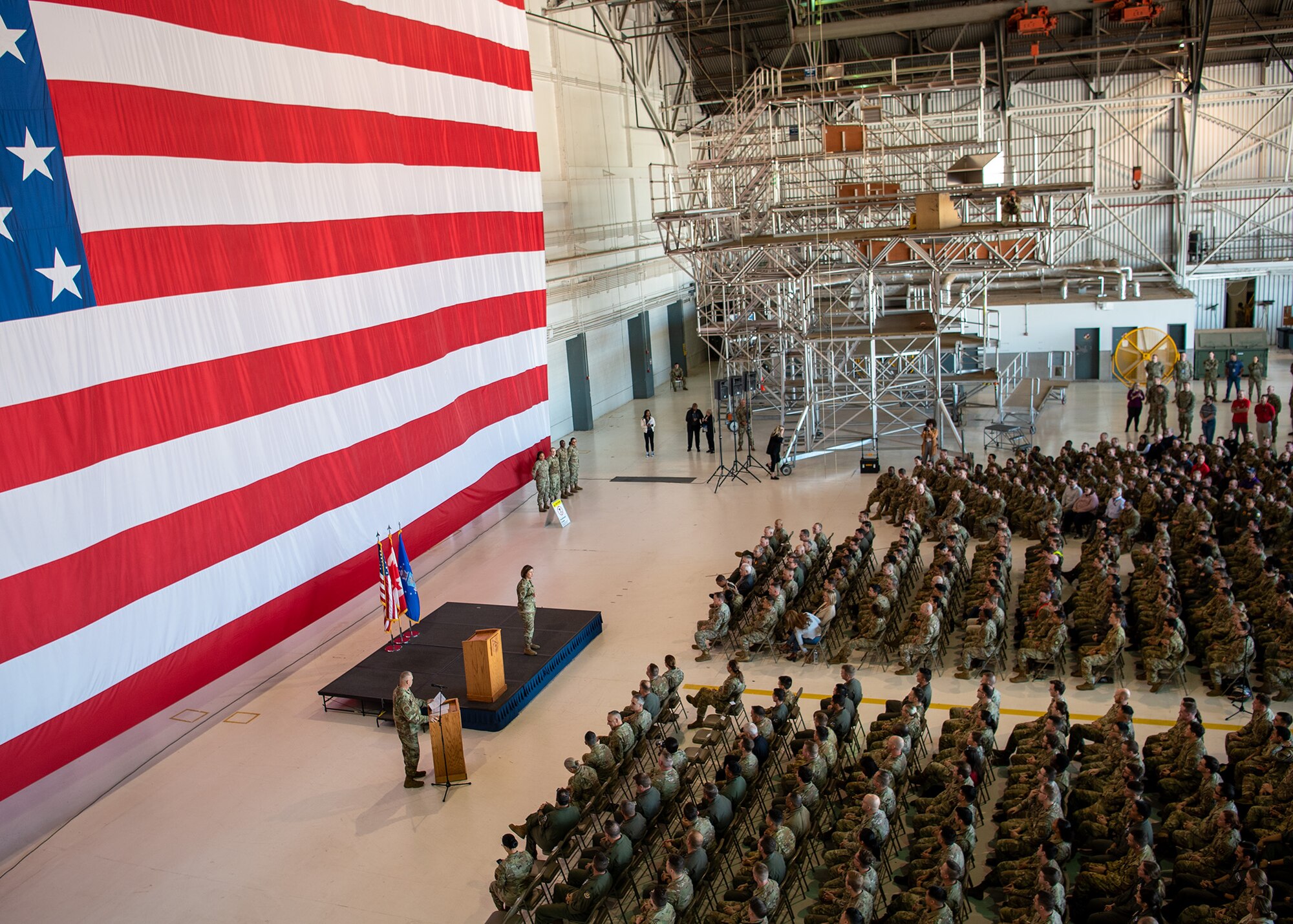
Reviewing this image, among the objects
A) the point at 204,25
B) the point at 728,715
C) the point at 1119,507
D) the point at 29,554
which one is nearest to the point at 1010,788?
the point at 728,715

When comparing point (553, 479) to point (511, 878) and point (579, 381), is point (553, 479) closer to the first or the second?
point (579, 381)

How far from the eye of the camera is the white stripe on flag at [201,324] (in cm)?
970

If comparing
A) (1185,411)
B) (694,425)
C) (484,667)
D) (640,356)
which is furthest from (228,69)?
(640,356)

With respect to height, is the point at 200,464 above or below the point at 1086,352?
above

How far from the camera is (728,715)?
10.5 m

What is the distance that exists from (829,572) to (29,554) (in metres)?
9.23

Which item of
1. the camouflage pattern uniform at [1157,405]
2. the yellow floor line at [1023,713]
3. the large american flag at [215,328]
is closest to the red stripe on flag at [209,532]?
the large american flag at [215,328]

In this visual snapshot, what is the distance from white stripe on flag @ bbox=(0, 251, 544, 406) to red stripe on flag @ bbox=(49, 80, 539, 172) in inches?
62.3

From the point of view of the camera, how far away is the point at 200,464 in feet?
38.2

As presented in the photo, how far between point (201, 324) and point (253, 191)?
1877 mm

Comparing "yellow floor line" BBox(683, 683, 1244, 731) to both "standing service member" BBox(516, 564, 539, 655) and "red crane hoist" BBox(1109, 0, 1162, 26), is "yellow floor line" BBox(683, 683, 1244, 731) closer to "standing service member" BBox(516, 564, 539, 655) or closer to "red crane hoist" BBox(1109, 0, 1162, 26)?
"standing service member" BBox(516, 564, 539, 655)

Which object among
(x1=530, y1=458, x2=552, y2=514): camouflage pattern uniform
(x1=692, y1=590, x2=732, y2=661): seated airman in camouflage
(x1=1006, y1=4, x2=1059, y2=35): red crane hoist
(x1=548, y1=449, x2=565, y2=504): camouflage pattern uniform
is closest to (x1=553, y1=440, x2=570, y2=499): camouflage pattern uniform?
(x1=548, y1=449, x2=565, y2=504): camouflage pattern uniform

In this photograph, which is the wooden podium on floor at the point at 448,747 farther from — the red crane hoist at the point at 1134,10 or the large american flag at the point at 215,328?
the red crane hoist at the point at 1134,10

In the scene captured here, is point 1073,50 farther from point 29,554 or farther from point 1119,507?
point 29,554
